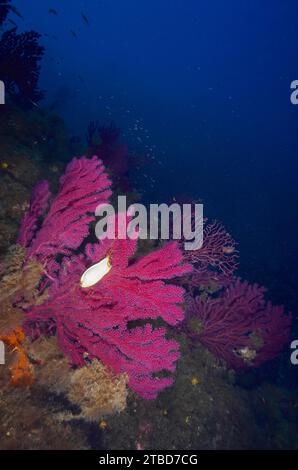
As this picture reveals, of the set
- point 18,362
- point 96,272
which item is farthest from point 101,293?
point 18,362

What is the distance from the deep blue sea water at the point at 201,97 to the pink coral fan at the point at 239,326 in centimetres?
217

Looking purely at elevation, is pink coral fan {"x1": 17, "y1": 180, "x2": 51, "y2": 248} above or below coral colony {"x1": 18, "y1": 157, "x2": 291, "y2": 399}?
above

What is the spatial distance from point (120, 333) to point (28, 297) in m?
0.84

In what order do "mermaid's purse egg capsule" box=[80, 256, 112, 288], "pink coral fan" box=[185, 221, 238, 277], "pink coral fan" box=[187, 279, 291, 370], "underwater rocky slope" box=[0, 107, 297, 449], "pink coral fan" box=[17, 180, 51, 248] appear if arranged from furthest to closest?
"pink coral fan" box=[187, 279, 291, 370], "pink coral fan" box=[185, 221, 238, 277], "pink coral fan" box=[17, 180, 51, 248], "underwater rocky slope" box=[0, 107, 297, 449], "mermaid's purse egg capsule" box=[80, 256, 112, 288]

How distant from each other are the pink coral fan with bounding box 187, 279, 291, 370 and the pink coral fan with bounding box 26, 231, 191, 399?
8.65 ft

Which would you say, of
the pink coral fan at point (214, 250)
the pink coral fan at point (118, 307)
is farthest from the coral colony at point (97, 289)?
the pink coral fan at point (214, 250)

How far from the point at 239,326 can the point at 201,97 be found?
317 feet

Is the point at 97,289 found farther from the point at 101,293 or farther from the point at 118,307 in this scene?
the point at 118,307

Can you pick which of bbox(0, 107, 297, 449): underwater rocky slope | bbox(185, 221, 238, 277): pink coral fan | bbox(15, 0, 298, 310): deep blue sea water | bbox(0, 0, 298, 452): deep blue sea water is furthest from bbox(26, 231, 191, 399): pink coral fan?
bbox(15, 0, 298, 310): deep blue sea water

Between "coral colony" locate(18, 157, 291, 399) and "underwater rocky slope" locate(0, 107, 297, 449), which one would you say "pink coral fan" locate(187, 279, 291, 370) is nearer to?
"underwater rocky slope" locate(0, 107, 297, 449)

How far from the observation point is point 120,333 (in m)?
2.95

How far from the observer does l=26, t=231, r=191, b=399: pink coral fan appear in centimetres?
278

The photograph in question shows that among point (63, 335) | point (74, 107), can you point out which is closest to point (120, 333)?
point (63, 335)

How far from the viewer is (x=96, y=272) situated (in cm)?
249
